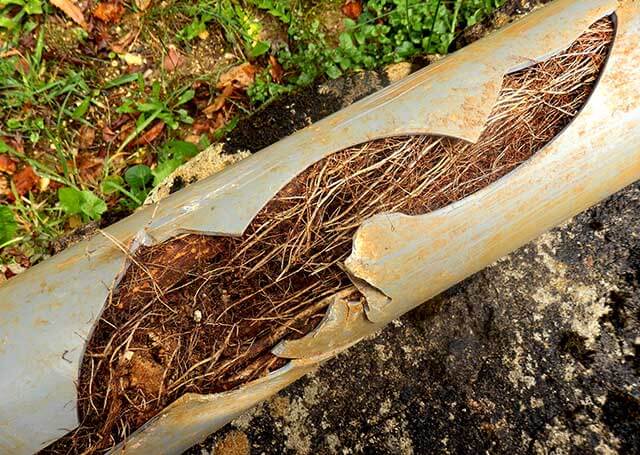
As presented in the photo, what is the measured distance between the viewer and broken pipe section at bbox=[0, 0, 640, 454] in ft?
4.52

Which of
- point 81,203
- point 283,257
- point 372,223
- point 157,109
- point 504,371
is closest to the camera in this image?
point 372,223

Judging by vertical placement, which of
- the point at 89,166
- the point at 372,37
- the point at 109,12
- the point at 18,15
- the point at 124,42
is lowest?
the point at 372,37

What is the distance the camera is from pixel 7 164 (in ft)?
7.34

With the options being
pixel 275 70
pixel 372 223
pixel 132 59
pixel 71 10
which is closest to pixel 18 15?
pixel 71 10

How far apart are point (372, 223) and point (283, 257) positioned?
10.0 inches

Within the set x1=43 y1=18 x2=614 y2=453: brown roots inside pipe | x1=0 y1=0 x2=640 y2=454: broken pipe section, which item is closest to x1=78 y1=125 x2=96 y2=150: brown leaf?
x1=0 y1=0 x2=640 y2=454: broken pipe section

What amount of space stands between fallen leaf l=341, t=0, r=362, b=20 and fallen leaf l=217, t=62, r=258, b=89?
0.42m

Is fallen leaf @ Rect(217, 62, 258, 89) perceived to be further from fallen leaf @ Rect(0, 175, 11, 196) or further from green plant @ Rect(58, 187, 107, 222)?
fallen leaf @ Rect(0, 175, 11, 196)

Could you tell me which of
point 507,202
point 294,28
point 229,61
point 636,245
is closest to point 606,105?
point 507,202

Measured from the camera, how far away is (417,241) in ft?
4.61

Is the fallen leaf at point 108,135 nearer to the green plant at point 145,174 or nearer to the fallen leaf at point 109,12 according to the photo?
the green plant at point 145,174

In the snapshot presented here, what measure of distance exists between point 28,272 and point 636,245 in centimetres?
163

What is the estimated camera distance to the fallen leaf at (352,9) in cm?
231

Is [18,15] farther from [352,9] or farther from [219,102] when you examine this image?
[352,9]
